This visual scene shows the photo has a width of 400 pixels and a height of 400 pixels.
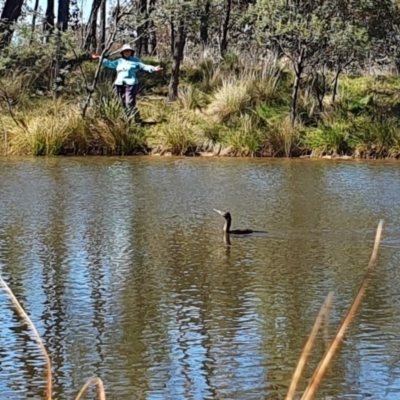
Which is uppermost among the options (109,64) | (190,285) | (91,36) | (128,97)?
(91,36)

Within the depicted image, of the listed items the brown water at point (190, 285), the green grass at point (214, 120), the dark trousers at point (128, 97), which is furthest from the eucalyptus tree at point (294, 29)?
the brown water at point (190, 285)

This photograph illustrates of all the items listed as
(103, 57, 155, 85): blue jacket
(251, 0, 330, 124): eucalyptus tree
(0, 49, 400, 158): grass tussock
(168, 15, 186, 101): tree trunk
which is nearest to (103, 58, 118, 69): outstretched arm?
(103, 57, 155, 85): blue jacket

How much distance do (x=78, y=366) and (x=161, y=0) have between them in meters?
11.1

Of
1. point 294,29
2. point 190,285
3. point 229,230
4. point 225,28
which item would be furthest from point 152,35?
point 190,285

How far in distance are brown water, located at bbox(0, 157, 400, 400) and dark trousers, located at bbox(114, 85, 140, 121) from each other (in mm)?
4223

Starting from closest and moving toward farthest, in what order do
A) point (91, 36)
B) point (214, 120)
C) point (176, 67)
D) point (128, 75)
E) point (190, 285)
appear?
1. point (190, 285)
2. point (128, 75)
3. point (214, 120)
4. point (176, 67)
5. point (91, 36)

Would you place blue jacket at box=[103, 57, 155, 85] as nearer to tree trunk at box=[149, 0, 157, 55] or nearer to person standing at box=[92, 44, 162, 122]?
person standing at box=[92, 44, 162, 122]

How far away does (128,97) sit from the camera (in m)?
12.5

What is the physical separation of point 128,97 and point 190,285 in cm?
860

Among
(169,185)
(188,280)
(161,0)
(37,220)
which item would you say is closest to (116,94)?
(161,0)

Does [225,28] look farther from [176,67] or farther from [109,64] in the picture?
[109,64]

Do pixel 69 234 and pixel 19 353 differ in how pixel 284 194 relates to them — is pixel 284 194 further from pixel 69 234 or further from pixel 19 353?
pixel 19 353

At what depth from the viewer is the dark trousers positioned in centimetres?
1232

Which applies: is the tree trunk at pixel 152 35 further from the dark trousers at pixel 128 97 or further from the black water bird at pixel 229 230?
the black water bird at pixel 229 230
